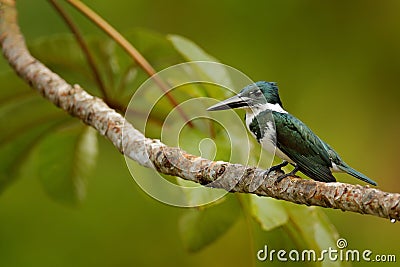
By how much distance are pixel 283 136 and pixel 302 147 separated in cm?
2

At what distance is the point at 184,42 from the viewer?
119 cm

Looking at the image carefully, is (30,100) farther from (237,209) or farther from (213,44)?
(213,44)

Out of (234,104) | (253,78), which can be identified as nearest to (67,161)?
(234,104)

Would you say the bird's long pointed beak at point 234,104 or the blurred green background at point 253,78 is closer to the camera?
the bird's long pointed beak at point 234,104

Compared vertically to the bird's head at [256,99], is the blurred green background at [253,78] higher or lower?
lower

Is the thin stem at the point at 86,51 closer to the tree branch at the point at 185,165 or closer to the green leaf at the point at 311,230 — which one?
the tree branch at the point at 185,165

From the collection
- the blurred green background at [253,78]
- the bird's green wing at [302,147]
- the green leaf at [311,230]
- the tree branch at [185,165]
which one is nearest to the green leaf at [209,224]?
the green leaf at [311,230]

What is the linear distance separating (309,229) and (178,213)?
1.19m

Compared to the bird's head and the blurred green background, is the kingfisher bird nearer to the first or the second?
the bird's head

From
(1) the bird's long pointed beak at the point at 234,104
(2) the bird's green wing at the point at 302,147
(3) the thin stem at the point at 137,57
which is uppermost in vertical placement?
(2) the bird's green wing at the point at 302,147

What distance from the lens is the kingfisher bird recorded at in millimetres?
797

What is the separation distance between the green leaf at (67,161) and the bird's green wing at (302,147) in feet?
2.11

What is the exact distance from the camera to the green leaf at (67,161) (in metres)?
1.41

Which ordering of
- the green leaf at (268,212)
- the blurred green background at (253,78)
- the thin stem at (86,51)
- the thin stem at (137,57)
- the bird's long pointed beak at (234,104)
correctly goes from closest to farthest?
the bird's long pointed beak at (234,104), the green leaf at (268,212), the thin stem at (137,57), the thin stem at (86,51), the blurred green background at (253,78)
